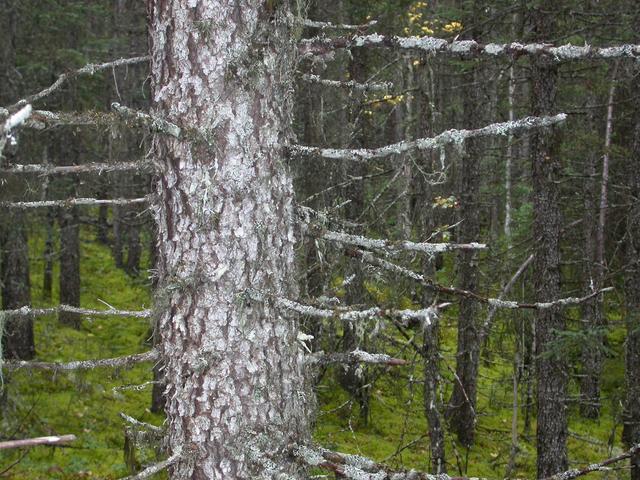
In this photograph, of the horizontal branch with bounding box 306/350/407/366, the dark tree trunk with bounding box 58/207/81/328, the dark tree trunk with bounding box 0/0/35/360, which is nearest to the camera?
the horizontal branch with bounding box 306/350/407/366

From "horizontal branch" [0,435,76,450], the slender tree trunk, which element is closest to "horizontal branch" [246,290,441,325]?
"horizontal branch" [0,435,76,450]

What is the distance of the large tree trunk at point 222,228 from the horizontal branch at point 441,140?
233 mm

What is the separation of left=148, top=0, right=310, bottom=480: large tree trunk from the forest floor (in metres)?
3.75

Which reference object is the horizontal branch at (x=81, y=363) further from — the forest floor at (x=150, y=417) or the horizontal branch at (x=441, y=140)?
the forest floor at (x=150, y=417)

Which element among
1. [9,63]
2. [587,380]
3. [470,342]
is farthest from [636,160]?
[9,63]

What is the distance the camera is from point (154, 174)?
10.1 ft

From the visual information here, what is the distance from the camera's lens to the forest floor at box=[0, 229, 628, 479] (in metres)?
9.41

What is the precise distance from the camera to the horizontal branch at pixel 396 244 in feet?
9.19

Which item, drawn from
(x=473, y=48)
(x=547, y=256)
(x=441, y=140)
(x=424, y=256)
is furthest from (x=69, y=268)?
(x=473, y=48)

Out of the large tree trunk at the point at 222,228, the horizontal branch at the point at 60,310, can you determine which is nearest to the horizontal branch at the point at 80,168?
the large tree trunk at the point at 222,228

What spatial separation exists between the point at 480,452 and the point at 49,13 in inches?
492

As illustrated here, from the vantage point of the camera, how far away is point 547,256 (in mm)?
8625

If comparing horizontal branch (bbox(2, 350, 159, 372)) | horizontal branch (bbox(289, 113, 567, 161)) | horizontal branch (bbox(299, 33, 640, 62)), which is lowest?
horizontal branch (bbox(2, 350, 159, 372))

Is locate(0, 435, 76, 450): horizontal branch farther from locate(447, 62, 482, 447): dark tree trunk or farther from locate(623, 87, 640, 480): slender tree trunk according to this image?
locate(447, 62, 482, 447): dark tree trunk
